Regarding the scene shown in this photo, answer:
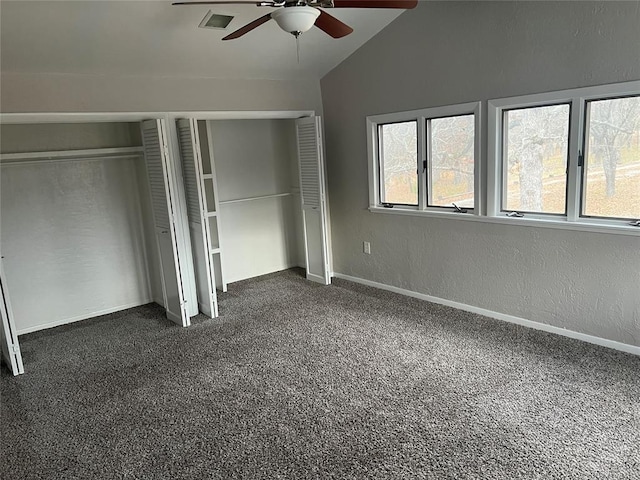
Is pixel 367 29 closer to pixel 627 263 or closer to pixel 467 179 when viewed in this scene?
pixel 467 179

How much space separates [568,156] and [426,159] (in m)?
1.32

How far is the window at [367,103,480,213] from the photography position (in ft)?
13.2

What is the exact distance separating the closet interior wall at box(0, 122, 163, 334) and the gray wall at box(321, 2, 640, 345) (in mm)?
2299

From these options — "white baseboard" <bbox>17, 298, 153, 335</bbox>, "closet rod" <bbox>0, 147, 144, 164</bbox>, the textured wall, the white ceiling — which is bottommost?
"white baseboard" <bbox>17, 298, 153, 335</bbox>

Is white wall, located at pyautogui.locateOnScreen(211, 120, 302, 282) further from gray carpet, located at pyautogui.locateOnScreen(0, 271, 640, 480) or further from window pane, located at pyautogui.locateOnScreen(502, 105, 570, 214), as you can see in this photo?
window pane, located at pyautogui.locateOnScreen(502, 105, 570, 214)

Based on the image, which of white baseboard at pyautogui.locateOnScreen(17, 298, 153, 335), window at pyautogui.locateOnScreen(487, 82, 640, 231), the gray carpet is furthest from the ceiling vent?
white baseboard at pyautogui.locateOnScreen(17, 298, 153, 335)

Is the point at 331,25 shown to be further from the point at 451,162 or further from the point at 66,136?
the point at 66,136

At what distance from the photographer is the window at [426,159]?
13.2 feet

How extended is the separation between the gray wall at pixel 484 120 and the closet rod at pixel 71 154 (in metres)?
2.22

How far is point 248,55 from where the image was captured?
4191 millimetres

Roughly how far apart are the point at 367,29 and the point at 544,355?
129 inches

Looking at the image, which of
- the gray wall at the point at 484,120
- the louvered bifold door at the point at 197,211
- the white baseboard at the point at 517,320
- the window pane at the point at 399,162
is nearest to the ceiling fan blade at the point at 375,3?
the gray wall at the point at 484,120

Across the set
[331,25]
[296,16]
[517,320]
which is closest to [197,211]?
[331,25]

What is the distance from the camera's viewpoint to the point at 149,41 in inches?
138
